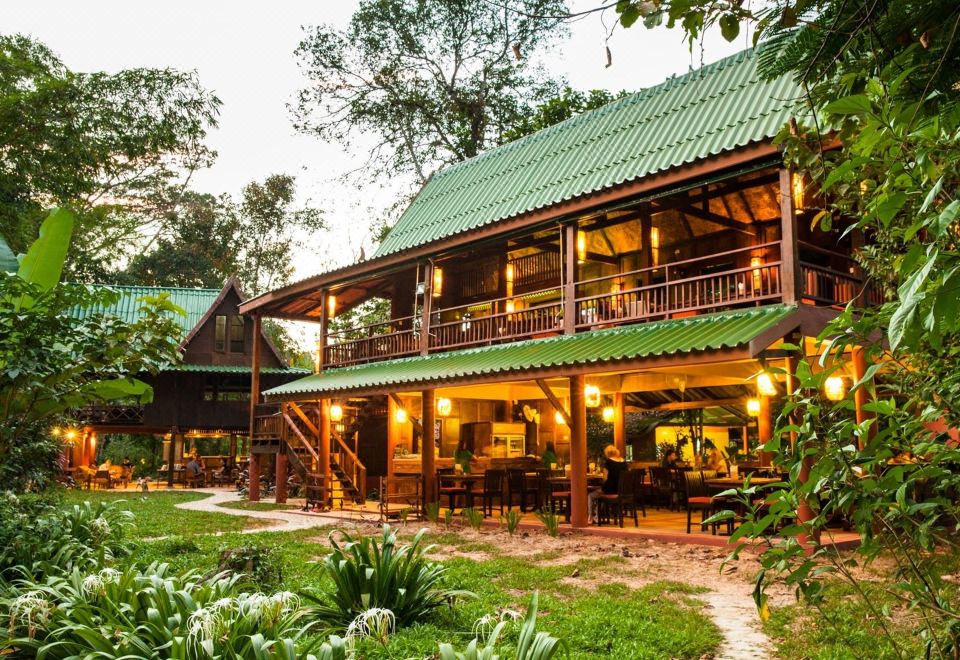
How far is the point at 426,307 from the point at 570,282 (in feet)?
13.7

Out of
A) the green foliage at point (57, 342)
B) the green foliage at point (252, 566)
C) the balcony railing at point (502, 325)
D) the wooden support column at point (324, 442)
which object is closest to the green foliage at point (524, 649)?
the green foliage at point (252, 566)


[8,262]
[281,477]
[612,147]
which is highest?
[612,147]

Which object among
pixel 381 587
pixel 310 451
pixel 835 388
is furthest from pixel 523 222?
pixel 381 587

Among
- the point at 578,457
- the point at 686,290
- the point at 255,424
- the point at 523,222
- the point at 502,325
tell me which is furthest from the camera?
the point at 255,424

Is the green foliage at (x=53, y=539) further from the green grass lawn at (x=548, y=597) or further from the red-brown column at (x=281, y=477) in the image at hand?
the red-brown column at (x=281, y=477)

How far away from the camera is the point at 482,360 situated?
15039 millimetres

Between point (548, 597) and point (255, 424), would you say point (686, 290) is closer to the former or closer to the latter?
point (548, 597)

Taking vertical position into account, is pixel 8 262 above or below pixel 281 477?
above

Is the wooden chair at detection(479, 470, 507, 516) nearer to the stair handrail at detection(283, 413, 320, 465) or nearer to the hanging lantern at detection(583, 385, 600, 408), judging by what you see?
the hanging lantern at detection(583, 385, 600, 408)

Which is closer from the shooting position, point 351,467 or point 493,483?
point 493,483

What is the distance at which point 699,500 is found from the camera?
11.7 meters

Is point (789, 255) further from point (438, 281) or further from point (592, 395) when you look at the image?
point (438, 281)

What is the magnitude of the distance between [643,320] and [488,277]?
6.82 m

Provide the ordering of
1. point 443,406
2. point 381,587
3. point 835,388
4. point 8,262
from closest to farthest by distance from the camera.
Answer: point 381,587 → point 8,262 → point 835,388 → point 443,406
